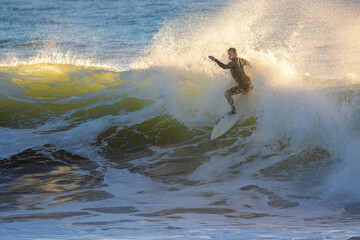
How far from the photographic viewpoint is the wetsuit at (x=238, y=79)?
8734 mm

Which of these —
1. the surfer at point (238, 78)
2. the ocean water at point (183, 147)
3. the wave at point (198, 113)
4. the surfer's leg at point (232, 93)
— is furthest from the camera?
the surfer's leg at point (232, 93)

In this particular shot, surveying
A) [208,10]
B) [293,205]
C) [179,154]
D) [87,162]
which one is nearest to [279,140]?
[179,154]

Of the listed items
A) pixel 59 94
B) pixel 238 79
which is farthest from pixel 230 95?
pixel 59 94

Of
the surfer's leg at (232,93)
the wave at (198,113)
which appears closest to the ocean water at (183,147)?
the wave at (198,113)

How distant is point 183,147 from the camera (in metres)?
9.03

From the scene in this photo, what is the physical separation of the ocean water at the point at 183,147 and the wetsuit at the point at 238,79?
0.31 m

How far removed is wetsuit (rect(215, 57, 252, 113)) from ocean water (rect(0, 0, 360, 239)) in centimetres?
31

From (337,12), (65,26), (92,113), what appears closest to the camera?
(92,113)

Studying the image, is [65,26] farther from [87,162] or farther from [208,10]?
[87,162]

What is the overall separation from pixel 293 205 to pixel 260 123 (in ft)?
10.7

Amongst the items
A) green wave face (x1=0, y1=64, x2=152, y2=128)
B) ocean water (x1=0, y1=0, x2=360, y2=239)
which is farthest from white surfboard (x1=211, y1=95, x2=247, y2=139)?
green wave face (x1=0, y1=64, x2=152, y2=128)

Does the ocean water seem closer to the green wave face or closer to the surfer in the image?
the green wave face

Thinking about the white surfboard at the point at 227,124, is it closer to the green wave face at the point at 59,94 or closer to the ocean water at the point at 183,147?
the ocean water at the point at 183,147

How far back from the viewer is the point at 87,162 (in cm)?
838
